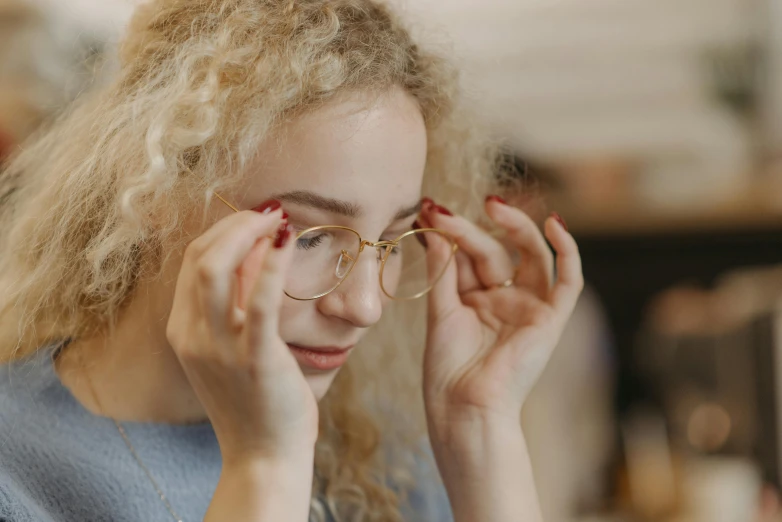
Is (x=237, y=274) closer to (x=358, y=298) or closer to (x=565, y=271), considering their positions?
(x=358, y=298)

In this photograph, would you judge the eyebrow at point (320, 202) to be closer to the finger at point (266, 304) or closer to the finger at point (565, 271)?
the finger at point (266, 304)

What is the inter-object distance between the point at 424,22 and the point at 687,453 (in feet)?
4.49

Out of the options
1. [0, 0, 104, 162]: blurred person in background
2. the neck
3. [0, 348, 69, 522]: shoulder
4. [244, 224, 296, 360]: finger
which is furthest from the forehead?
[0, 0, 104, 162]: blurred person in background

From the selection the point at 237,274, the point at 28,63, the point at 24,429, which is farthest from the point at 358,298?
the point at 28,63

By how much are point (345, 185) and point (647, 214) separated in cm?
137

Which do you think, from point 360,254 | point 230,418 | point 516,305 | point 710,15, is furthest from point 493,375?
point 710,15

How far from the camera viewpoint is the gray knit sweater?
796mm

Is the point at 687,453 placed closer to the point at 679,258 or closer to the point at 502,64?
the point at 679,258

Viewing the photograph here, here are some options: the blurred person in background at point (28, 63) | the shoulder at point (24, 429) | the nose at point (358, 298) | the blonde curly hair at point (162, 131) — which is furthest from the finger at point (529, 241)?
the blurred person in background at point (28, 63)

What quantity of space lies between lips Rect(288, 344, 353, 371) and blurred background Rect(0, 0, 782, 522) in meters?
0.90

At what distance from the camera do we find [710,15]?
84.1 inches

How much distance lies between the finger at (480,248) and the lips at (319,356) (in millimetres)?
227

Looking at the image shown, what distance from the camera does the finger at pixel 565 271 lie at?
38.6 inches

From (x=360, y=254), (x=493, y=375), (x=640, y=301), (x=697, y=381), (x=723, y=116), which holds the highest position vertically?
(x=723, y=116)
